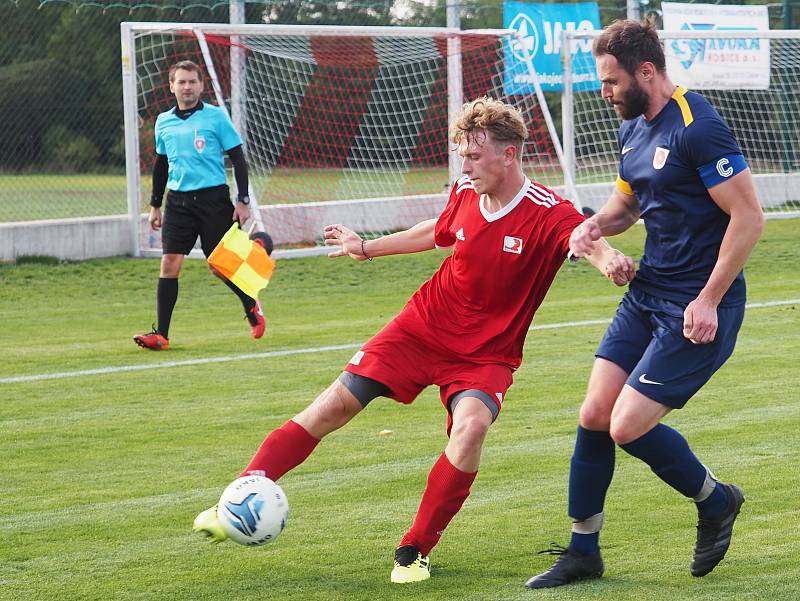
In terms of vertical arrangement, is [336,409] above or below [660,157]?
below

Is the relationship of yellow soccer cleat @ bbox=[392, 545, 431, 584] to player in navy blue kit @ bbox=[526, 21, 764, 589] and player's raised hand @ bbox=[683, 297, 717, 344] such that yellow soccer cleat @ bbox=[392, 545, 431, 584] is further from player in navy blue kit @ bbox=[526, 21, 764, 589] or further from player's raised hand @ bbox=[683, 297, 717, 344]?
player's raised hand @ bbox=[683, 297, 717, 344]

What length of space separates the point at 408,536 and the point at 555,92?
16023mm

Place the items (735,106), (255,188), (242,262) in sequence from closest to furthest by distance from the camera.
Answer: (242,262) → (255,188) → (735,106)

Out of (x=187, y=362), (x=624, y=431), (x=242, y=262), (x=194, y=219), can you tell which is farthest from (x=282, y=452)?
(x=194, y=219)

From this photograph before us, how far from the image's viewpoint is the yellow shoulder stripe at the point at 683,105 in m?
4.57

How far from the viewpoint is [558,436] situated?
22.9 feet

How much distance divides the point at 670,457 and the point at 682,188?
940 millimetres

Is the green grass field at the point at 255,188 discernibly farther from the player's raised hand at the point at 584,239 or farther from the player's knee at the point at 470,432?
the player's raised hand at the point at 584,239

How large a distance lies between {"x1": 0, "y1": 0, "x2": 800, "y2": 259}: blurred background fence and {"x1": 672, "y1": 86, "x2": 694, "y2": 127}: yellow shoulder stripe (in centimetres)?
1117

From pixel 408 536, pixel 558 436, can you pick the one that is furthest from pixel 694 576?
pixel 558 436

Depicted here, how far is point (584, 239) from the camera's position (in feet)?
15.1

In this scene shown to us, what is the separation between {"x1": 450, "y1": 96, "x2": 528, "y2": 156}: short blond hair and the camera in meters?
4.88

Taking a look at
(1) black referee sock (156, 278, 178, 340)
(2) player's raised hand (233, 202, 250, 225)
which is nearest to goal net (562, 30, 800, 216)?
(2) player's raised hand (233, 202, 250, 225)

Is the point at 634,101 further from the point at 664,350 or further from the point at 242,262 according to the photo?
the point at 242,262
